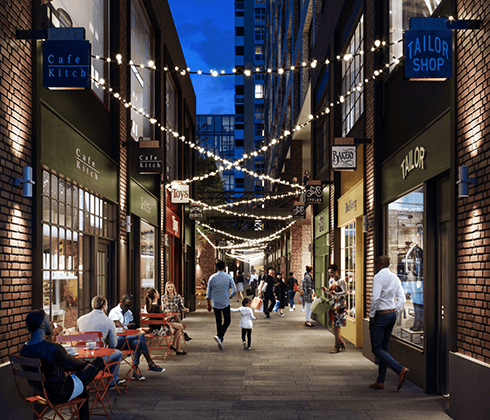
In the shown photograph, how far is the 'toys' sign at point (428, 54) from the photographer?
21.4 ft

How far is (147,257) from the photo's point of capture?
15797 millimetres

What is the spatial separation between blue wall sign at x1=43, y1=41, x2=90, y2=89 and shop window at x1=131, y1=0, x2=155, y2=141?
6303mm

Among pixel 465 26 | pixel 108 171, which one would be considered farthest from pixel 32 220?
pixel 465 26

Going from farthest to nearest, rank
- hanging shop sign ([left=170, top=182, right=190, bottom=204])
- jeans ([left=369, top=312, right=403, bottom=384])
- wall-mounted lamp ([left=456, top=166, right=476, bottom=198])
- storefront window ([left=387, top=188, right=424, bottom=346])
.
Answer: hanging shop sign ([left=170, top=182, right=190, bottom=204]), storefront window ([left=387, top=188, right=424, bottom=346]), jeans ([left=369, top=312, right=403, bottom=384]), wall-mounted lamp ([left=456, top=166, right=476, bottom=198])

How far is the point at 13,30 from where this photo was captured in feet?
20.6

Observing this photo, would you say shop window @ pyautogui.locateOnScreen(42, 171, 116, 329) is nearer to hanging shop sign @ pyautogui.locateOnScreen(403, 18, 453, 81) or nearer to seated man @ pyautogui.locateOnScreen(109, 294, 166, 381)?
seated man @ pyautogui.locateOnScreen(109, 294, 166, 381)

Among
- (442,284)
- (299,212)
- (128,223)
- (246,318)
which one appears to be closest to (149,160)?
(128,223)

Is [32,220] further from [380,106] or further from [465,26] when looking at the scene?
[380,106]

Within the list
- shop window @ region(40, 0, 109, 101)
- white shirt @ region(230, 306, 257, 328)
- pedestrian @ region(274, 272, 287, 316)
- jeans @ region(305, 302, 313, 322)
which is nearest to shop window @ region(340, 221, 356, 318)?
jeans @ region(305, 302, 313, 322)

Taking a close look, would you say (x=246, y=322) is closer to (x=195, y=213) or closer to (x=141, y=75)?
(x=141, y=75)

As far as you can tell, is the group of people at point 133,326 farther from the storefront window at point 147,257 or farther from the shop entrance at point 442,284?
the storefront window at point 147,257

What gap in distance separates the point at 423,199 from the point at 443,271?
1.10 metres

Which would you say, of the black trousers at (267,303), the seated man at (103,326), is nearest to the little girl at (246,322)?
the seated man at (103,326)

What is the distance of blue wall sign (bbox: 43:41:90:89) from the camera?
6.79 m
